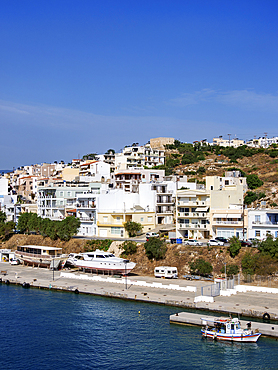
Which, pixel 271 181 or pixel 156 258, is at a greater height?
pixel 271 181

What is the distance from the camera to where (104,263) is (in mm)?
53156

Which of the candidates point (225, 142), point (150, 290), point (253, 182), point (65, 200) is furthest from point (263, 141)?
point (150, 290)

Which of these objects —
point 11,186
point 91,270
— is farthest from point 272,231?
point 11,186

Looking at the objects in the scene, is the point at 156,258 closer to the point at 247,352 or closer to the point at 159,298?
the point at 159,298

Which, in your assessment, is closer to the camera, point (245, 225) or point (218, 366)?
point (218, 366)

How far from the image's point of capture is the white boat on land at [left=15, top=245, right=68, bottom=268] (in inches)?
2355

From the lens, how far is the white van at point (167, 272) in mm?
50031

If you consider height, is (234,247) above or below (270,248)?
below

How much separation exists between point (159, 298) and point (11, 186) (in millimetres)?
92583

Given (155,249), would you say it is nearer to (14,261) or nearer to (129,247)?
(129,247)

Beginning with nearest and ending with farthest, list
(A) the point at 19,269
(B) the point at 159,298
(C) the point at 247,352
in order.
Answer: (C) the point at 247,352, (B) the point at 159,298, (A) the point at 19,269

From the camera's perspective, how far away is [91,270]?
54.9 metres

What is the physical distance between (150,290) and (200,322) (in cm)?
1127

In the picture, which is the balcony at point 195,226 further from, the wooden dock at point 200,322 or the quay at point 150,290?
the wooden dock at point 200,322
